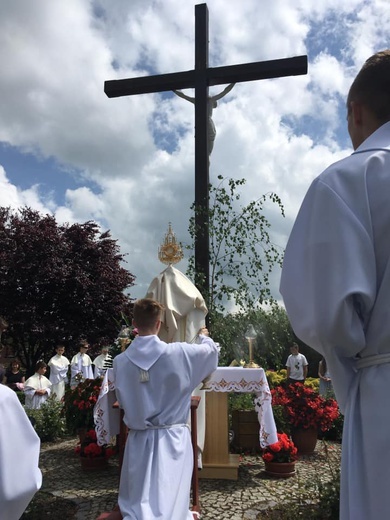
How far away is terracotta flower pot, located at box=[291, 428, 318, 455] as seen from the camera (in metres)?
7.17

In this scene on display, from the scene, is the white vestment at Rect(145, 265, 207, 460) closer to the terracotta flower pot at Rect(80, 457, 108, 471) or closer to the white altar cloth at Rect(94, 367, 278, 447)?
the white altar cloth at Rect(94, 367, 278, 447)

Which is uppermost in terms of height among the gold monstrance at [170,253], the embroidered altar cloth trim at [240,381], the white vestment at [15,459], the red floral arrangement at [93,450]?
the gold monstrance at [170,253]

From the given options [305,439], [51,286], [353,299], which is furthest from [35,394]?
[353,299]

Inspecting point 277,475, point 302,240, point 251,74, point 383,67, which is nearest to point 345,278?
point 302,240

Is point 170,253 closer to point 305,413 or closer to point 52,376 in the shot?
point 305,413

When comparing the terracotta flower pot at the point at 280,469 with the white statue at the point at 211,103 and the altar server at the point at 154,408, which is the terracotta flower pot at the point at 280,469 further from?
the white statue at the point at 211,103

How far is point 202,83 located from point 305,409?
15.6 ft

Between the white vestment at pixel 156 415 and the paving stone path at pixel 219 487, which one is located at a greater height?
the white vestment at pixel 156 415

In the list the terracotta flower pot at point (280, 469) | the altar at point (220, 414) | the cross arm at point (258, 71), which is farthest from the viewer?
the cross arm at point (258, 71)

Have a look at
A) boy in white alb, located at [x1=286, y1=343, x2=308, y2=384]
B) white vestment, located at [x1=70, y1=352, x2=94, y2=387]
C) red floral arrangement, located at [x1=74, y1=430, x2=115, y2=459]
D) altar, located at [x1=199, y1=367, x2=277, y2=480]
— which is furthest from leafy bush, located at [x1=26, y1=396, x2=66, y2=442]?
boy in white alb, located at [x1=286, y1=343, x2=308, y2=384]

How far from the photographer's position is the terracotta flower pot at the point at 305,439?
7168 millimetres

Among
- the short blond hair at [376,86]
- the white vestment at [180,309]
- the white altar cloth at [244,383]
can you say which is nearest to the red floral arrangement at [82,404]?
the white vestment at [180,309]

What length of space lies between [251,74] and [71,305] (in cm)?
1572

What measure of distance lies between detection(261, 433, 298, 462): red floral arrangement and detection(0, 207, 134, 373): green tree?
14.4 meters
